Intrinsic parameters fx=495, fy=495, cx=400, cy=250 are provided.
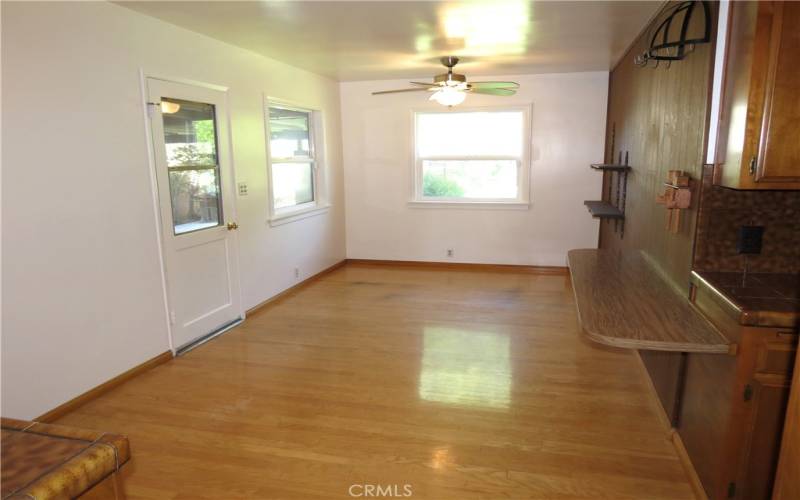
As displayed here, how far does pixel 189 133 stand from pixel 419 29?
6.29 ft

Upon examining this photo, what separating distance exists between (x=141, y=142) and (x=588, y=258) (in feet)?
10.2

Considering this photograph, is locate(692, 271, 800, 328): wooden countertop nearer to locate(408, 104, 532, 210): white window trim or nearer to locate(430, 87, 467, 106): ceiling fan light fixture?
locate(430, 87, 467, 106): ceiling fan light fixture

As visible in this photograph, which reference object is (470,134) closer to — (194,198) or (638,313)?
(194,198)

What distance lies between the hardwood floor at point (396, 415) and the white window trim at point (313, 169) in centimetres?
118

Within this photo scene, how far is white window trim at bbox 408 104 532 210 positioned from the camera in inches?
232

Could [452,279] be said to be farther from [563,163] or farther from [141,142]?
[141,142]

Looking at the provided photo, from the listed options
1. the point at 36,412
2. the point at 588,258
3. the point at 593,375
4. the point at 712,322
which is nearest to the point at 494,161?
the point at 588,258

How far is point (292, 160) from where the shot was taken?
17.7 ft

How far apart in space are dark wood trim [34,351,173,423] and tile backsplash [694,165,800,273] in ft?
11.2

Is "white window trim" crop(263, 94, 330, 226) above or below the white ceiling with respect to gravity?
below

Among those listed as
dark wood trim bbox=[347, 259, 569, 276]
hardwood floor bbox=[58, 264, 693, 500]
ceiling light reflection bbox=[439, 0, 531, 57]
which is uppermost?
ceiling light reflection bbox=[439, 0, 531, 57]

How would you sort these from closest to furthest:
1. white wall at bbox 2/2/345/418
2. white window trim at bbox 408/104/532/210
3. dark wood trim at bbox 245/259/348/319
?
1. white wall at bbox 2/2/345/418
2. dark wood trim at bbox 245/259/348/319
3. white window trim at bbox 408/104/532/210

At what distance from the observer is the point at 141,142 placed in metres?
3.31

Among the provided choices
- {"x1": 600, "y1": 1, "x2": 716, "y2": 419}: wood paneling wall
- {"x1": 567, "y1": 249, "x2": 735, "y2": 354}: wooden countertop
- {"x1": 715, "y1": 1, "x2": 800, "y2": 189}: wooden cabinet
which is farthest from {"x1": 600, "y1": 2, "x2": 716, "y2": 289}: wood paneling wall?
{"x1": 715, "y1": 1, "x2": 800, "y2": 189}: wooden cabinet
